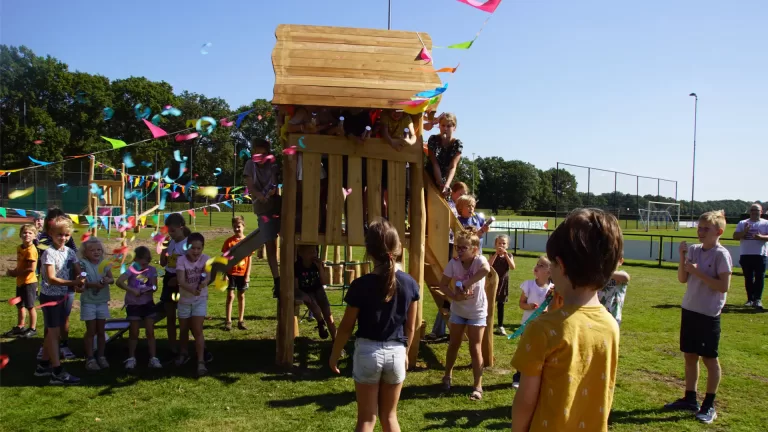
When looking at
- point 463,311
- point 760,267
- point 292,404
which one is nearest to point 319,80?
point 463,311

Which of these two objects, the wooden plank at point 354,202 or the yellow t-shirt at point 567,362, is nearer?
the yellow t-shirt at point 567,362

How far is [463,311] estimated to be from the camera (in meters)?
5.79

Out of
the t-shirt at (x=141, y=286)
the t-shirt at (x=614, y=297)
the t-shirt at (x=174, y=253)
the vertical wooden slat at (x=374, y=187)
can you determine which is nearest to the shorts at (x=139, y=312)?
the t-shirt at (x=141, y=286)

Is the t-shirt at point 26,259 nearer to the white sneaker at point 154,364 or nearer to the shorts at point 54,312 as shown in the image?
the shorts at point 54,312

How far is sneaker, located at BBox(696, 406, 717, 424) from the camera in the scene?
17.1 feet

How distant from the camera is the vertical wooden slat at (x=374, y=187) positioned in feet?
22.2

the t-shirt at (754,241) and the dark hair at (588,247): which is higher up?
the dark hair at (588,247)

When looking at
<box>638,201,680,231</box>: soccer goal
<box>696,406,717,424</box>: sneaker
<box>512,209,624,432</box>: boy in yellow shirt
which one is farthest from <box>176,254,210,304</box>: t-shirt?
<box>638,201,680,231</box>: soccer goal

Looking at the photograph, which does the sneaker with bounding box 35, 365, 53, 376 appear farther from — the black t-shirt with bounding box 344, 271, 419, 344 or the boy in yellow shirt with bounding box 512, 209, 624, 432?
the boy in yellow shirt with bounding box 512, 209, 624, 432


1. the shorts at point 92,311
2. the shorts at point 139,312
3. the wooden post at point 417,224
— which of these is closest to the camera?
the shorts at point 92,311

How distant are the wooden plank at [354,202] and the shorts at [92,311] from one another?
9.52 ft

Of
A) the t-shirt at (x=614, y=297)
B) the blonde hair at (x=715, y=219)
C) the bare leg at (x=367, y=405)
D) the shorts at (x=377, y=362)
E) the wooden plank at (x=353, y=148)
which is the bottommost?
the bare leg at (x=367, y=405)

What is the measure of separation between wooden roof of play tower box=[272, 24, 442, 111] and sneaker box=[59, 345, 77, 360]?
395cm

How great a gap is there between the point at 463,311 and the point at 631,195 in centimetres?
3157
